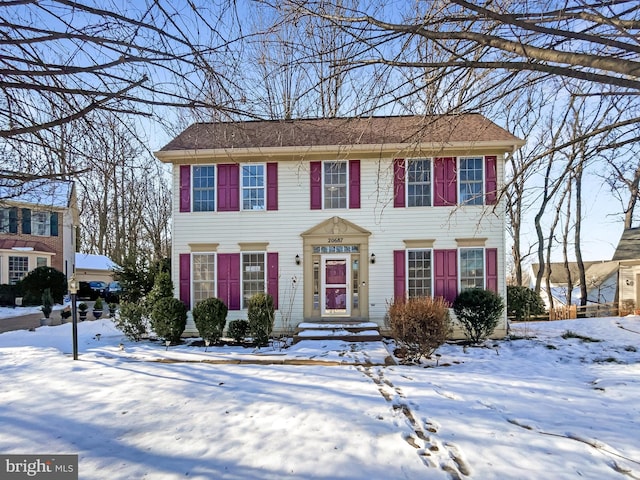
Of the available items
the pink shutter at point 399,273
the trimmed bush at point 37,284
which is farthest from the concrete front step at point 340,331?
the trimmed bush at point 37,284

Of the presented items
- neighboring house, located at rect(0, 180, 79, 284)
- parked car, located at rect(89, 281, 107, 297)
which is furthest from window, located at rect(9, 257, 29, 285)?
parked car, located at rect(89, 281, 107, 297)

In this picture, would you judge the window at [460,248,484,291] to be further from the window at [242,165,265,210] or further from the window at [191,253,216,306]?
the window at [191,253,216,306]

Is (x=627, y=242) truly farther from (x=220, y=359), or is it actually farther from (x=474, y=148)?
(x=220, y=359)

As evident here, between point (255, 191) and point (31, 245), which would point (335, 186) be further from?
point (31, 245)

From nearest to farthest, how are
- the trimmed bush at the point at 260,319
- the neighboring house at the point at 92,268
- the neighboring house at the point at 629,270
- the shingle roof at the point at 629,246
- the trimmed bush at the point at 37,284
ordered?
the trimmed bush at the point at 260,319, the neighboring house at the point at 629,270, the shingle roof at the point at 629,246, the trimmed bush at the point at 37,284, the neighboring house at the point at 92,268

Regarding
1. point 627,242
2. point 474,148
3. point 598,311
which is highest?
point 474,148

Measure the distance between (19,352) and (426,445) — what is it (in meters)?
8.90

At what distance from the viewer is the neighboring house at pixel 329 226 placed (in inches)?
427

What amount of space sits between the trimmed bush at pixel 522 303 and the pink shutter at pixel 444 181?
681 centimetres

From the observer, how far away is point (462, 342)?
1016 centimetres

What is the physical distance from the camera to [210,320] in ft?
31.6

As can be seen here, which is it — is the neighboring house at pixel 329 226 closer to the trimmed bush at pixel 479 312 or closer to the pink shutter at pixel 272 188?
the pink shutter at pixel 272 188

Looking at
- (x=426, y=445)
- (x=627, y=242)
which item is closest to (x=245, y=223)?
(x=426, y=445)

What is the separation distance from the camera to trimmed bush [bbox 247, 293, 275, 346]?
31.2ft
